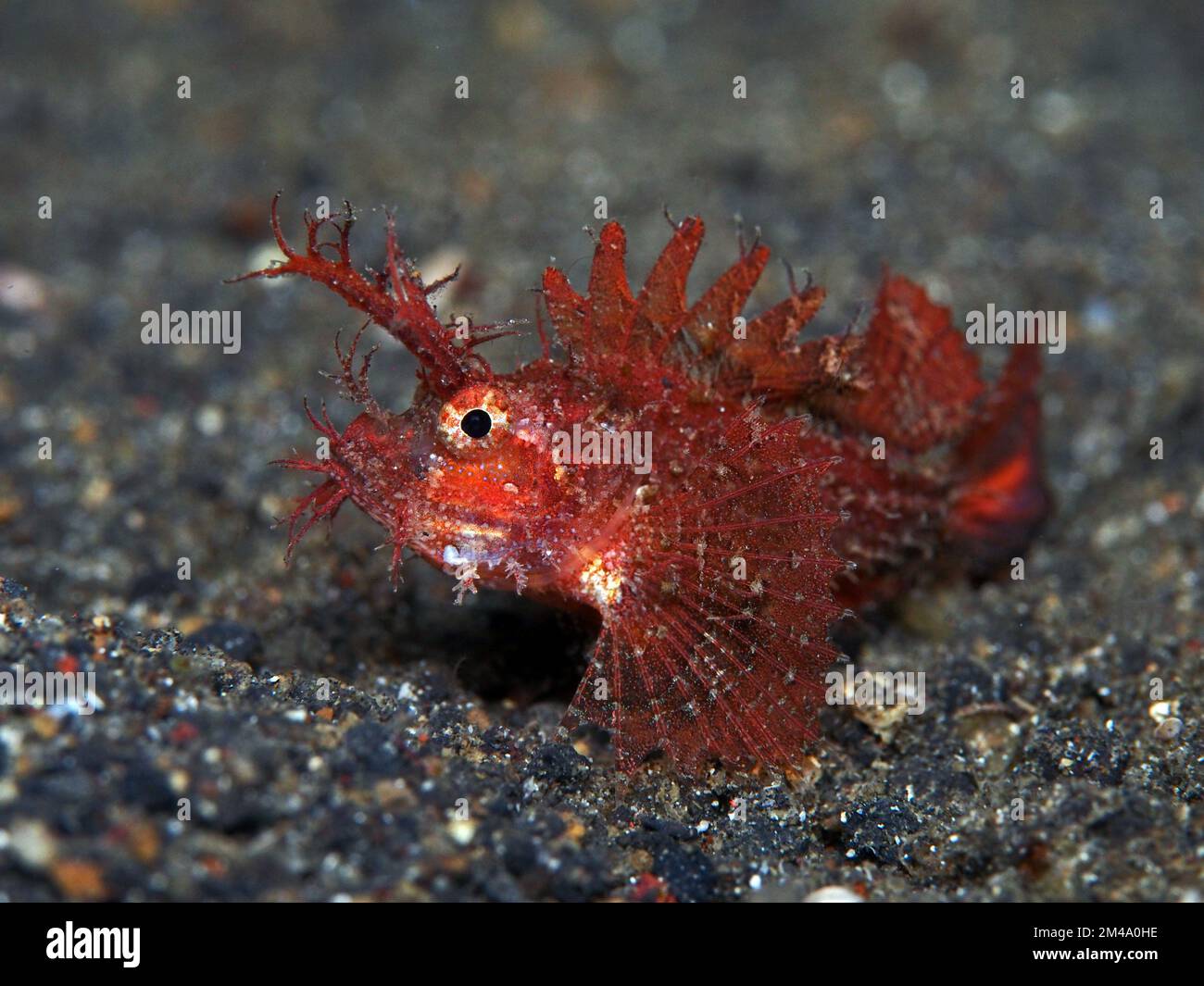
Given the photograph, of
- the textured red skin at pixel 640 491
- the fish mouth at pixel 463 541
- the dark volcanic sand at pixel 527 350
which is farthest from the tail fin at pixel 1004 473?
the fish mouth at pixel 463 541

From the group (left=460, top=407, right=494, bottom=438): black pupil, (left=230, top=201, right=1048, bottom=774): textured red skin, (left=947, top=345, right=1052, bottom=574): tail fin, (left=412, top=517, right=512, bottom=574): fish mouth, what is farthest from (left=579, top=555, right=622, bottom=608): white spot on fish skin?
(left=947, top=345, right=1052, bottom=574): tail fin

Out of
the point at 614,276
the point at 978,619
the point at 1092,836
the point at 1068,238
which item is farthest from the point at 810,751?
the point at 1068,238

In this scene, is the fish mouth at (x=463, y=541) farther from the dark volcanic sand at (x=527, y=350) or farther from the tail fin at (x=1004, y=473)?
the tail fin at (x=1004, y=473)

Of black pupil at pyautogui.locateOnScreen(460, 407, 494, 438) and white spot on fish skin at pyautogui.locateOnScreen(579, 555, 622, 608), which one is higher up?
black pupil at pyautogui.locateOnScreen(460, 407, 494, 438)

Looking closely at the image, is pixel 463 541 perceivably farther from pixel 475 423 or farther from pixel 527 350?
pixel 527 350

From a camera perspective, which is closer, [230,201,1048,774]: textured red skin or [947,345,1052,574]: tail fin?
[230,201,1048,774]: textured red skin

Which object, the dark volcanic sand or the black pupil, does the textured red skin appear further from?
the dark volcanic sand
